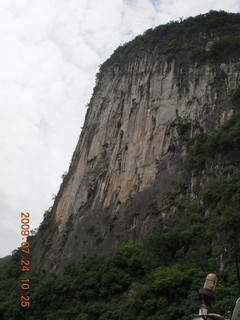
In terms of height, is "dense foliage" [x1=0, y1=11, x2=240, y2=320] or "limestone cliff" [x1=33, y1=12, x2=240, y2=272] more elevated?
"limestone cliff" [x1=33, y1=12, x2=240, y2=272]

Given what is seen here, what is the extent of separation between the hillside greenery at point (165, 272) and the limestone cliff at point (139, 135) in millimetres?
1731

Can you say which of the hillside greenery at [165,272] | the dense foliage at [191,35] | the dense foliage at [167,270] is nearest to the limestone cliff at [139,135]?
the dense foliage at [191,35]

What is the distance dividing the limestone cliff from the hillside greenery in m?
1.73

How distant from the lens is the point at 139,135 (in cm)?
2678

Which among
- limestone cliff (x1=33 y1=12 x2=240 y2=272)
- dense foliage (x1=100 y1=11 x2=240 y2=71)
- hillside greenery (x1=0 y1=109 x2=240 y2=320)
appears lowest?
hillside greenery (x1=0 y1=109 x2=240 y2=320)

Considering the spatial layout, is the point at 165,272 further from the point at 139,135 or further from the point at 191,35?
the point at 191,35

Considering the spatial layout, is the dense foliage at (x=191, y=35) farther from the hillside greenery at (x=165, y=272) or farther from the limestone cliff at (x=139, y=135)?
the hillside greenery at (x=165, y=272)

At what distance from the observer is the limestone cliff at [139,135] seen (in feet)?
74.8

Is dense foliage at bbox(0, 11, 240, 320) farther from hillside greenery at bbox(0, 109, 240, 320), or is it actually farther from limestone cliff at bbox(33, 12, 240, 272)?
limestone cliff at bbox(33, 12, 240, 272)

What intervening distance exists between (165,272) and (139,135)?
Result: 13.7 meters

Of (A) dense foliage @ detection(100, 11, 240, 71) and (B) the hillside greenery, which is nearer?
(B) the hillside greenery

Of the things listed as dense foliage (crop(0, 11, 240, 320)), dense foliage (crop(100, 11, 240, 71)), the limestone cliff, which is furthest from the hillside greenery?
dense foliage (crop(100, 11, 240, 71))

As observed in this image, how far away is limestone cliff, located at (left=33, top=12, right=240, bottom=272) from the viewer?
22.8 m

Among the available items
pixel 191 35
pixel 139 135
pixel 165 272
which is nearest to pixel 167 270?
pixel 165 272
